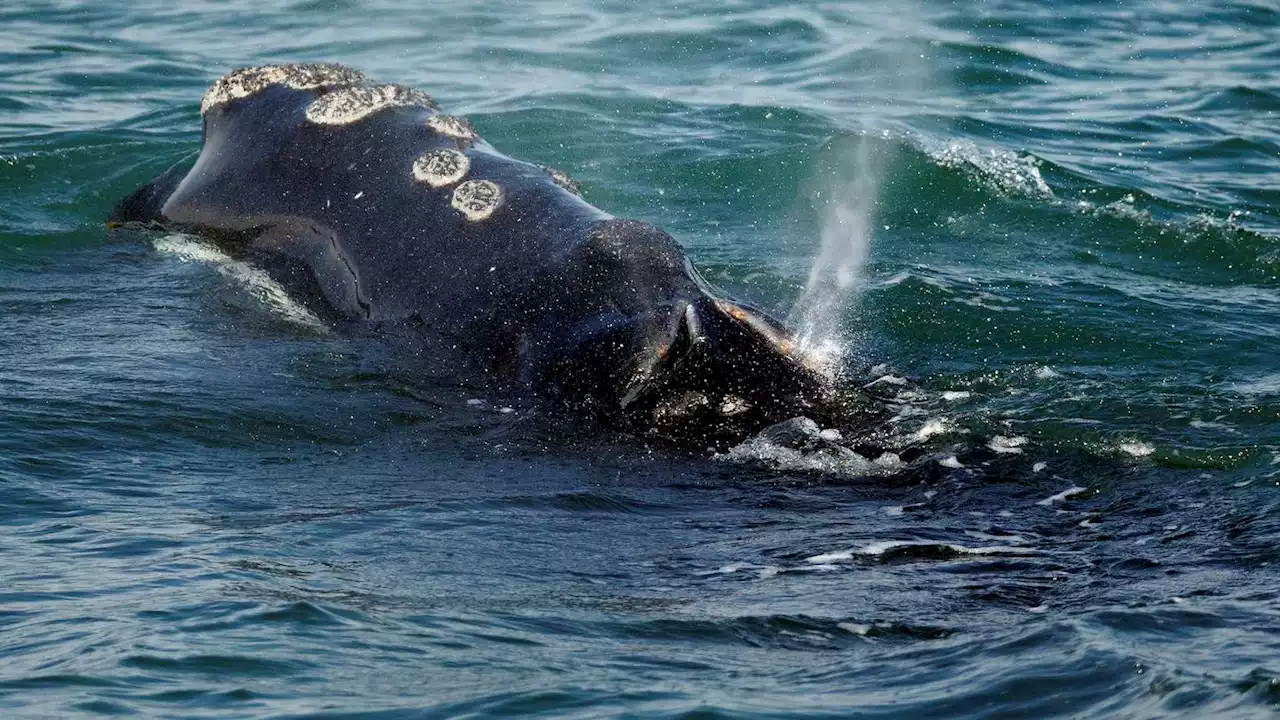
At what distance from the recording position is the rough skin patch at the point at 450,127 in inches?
390

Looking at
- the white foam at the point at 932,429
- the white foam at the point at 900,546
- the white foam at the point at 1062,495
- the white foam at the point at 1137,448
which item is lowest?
the white foam at the point at 900,546

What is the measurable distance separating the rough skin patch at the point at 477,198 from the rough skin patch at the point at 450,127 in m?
0.59

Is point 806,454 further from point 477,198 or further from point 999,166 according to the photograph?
point 999,166

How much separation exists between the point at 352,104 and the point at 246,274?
1.18m

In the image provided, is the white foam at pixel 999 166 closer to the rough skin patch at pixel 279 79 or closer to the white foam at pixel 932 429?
the rough skin patch at pixel 279 79

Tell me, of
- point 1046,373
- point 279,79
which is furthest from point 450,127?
point 1046,373

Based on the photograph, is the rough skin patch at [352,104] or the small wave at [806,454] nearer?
the small wave at [806,454]

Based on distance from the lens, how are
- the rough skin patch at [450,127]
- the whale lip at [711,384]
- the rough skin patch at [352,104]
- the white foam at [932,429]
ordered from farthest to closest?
the rough skin patch at [352,104] → the rough skin patch at [450,127] → the white foam at [932,429] → the whale lip at [711,384]

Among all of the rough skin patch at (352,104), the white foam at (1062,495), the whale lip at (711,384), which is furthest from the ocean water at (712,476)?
the rough skin patch at (352,104)

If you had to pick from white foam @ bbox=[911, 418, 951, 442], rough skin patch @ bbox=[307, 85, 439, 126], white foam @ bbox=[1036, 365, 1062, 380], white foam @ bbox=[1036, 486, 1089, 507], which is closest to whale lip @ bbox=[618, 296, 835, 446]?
white foam @ bbox=[911, 418, 951, 442]

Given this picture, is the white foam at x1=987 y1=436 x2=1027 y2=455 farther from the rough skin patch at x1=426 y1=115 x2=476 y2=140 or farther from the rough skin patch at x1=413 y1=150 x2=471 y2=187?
the rough skin patch at x1=426 y1=115 x2=476 y2=140

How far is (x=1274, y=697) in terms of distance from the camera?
4.93m

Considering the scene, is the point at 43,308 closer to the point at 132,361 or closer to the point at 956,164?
the point at 132,361

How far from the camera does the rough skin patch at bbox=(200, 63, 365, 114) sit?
34.4 ft
